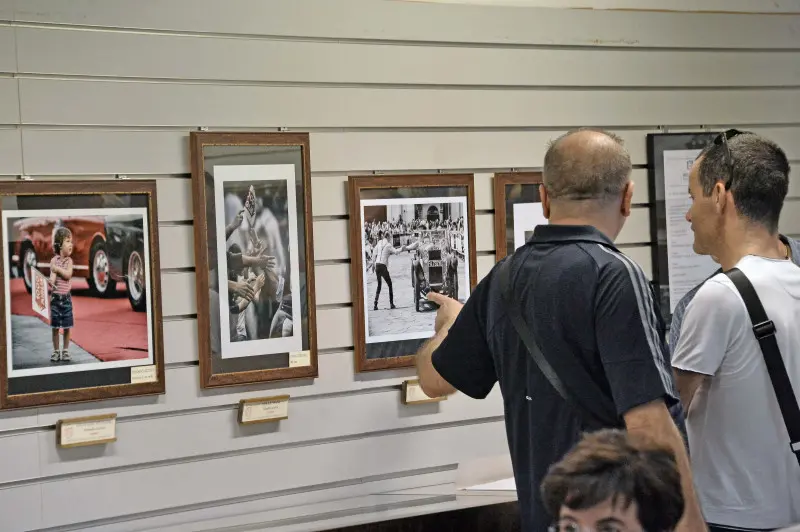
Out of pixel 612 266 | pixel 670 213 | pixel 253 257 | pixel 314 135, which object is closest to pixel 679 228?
pixel 670 213

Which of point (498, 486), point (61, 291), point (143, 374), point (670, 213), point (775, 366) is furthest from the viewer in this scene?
point (670, 213)

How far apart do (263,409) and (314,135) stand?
3.42 feet

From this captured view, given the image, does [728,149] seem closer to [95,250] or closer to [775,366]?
[775,366]

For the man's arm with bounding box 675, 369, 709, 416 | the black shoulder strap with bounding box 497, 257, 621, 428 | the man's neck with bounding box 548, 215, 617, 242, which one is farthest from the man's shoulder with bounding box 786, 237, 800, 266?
the black shoulder strap with bounding box 497, 257, 621, 428

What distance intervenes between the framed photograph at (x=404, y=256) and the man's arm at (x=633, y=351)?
1.70 m

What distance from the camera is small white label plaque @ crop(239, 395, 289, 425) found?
3303mm

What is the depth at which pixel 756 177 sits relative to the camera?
2.19 m

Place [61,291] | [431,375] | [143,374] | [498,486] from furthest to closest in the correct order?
1. [143,374]
2. [61,291]
3. [498,486]
4. [431,375]

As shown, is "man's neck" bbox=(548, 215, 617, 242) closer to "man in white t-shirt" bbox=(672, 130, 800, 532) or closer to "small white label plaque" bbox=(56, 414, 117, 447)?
"man in white t-shirt" bbox=(672, 130, 800, 532)

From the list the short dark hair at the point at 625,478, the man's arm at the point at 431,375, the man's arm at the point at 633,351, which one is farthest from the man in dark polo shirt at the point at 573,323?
the short dark hair at the point at 625,478

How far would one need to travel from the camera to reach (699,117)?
13.9 ft

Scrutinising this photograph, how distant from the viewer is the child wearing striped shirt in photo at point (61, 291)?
300 centimetres

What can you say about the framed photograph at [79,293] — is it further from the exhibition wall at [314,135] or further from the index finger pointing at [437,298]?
the index finger pointing at [437,298]

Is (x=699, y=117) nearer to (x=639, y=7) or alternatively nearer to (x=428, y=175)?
(x=639, y=7)
